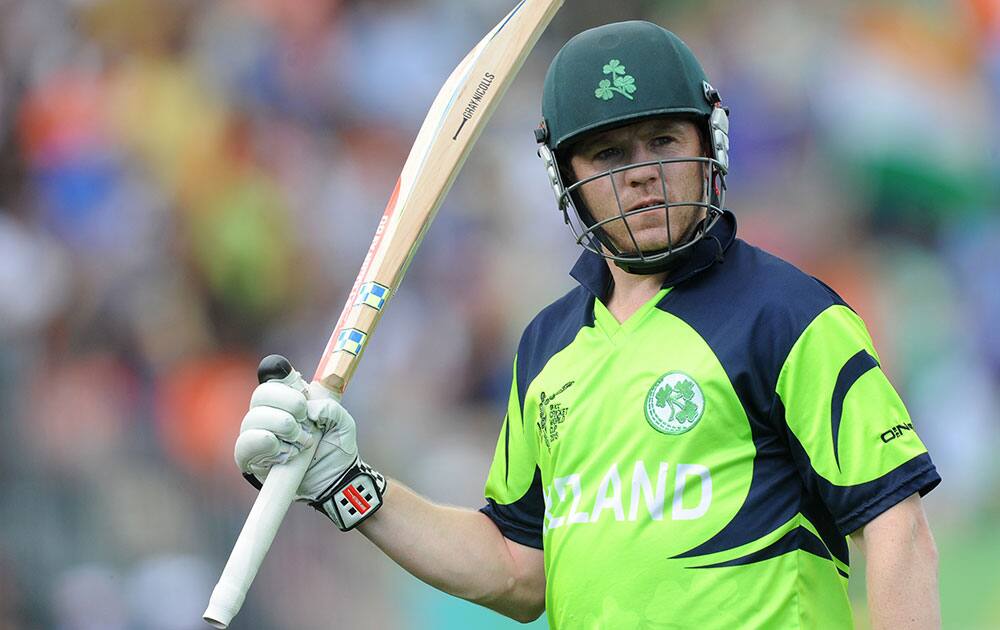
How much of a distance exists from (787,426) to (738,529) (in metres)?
0.19

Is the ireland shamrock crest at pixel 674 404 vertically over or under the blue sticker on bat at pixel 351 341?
under

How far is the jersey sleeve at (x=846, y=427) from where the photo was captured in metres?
2.07

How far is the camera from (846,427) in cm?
209

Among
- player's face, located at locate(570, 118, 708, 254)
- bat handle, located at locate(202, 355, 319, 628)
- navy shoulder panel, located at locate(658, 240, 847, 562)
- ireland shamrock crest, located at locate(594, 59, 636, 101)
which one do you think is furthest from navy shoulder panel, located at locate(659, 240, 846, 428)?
bat handle, located at locate(202, 355, 319, 628)

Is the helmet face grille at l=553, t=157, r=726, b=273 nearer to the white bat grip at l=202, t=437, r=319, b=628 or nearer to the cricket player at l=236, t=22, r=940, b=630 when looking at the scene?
the cricket player at l=236, t=22, r=940, b=630

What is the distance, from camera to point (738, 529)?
7.06 ft

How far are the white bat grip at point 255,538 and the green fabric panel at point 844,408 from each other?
0.91 meters

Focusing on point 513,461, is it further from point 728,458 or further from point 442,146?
point 442,146

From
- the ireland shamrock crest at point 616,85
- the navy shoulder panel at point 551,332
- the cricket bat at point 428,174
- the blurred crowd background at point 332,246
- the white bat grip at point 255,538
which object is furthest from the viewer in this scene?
the blurred crowd background at point 332,246

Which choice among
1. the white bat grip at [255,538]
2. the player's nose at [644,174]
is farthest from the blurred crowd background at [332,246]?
the player's nose at [644,174]

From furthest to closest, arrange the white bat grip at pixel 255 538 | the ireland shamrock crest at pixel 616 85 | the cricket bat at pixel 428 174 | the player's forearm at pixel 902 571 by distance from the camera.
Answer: the cricket bat at pixel 428 174, the ireland shamrock crest at pixel 616 85, the white bat grip at pixel 255 538, the player's forearm at pixel 902 571

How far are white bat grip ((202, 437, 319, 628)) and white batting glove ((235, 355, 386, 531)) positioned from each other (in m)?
0.03

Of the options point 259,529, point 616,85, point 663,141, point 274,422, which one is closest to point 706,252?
point 663,141

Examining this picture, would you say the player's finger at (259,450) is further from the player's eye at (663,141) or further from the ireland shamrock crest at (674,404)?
the player's eye at (663,141)
